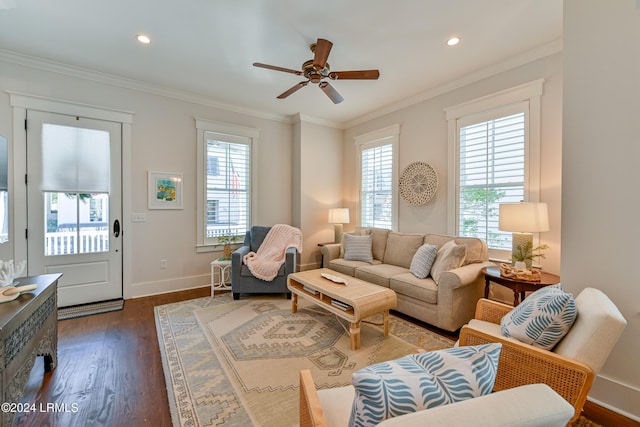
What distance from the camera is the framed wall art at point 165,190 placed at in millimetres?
3777

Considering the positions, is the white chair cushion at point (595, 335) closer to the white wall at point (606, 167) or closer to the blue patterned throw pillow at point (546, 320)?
the blue patterned throw pillow at point (546, 320)

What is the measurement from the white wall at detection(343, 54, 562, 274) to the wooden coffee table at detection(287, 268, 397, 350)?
1.77 metres

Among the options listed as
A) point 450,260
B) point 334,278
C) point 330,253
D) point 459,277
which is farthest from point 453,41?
point 330,253

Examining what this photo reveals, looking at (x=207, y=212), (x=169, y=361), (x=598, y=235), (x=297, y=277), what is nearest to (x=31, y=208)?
(x=207, y=212)

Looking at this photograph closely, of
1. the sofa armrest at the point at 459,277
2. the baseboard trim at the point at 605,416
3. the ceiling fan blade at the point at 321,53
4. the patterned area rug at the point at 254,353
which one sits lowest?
the baseboard trim at the point at 605,416

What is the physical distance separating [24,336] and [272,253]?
2581 mm

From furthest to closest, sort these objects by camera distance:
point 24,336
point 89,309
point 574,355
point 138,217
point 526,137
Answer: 1. point 138,217
2. point 89,309
3. point 526,137
4. point 24,336
5. point 574,355

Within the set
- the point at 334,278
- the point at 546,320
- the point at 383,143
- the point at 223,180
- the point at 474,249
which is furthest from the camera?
the point at 383,143

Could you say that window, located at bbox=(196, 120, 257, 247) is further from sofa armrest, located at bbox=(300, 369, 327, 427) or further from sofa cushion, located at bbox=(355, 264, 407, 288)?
sofa armrest, located at bbox=(300, 369, 327, 427)

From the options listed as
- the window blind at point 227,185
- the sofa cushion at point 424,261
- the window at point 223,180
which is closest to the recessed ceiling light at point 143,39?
the window at point 223,180

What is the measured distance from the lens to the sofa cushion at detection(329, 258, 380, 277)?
3673mm

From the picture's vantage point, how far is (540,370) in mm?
1285

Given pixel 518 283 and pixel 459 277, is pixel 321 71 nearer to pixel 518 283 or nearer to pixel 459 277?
pixel 459 277

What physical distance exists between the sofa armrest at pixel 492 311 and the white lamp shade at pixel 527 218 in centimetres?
91
